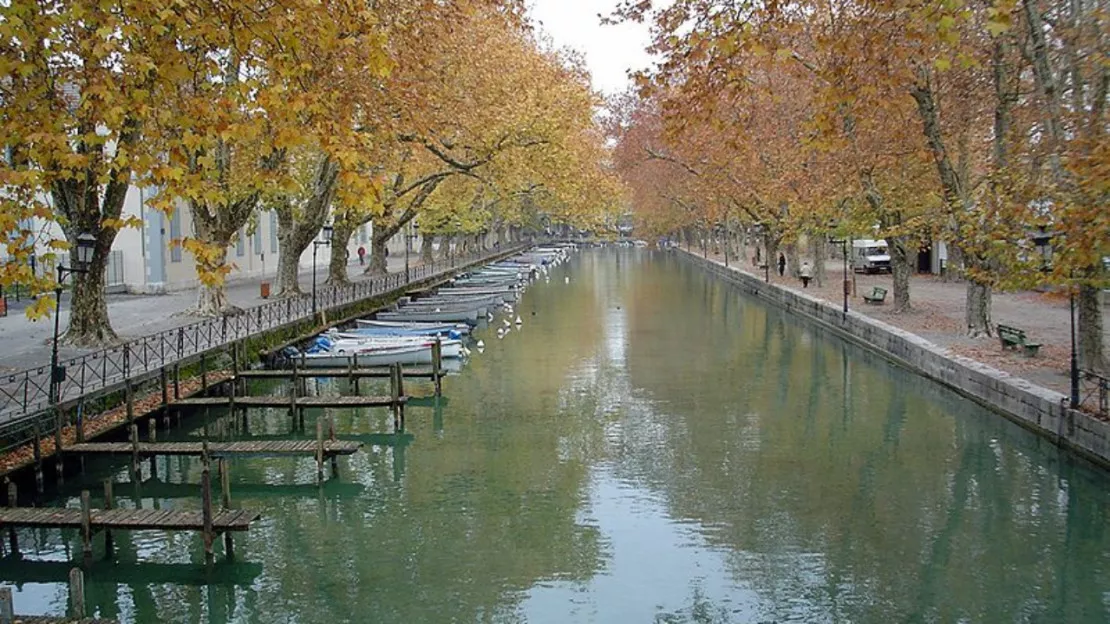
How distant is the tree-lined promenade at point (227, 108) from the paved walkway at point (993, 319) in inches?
465

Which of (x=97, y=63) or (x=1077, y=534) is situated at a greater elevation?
(x=97, y=63)

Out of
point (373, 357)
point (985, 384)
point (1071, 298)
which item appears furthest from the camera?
point (373, 357)

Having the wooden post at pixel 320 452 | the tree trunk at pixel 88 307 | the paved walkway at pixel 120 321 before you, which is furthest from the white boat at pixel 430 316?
the wooden post at pixel 320 452

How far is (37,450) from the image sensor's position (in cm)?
1505

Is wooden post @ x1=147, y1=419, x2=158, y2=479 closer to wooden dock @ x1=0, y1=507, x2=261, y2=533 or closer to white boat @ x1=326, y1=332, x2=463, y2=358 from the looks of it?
wooden dock @ x1=0, y1=507, x2=261, y2=533

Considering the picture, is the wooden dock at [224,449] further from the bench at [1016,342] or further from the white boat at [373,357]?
the bench at [1016,342]

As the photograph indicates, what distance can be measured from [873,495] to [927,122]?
12.7 metres

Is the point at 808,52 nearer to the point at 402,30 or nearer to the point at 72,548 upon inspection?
the point at 402,30

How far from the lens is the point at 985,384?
67.5ft

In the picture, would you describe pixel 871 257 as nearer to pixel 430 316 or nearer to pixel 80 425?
pixel 430 316

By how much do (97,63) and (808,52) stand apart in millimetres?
27055

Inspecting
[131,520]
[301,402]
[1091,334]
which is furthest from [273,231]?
[1091,334]

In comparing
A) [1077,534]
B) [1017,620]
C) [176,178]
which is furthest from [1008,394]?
[176,178]

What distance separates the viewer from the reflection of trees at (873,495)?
11195mm
